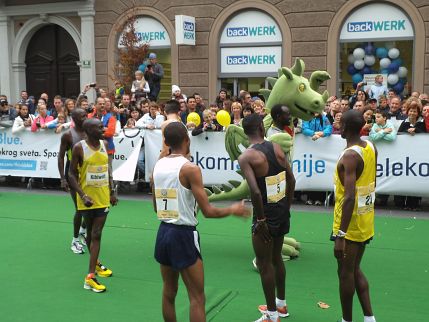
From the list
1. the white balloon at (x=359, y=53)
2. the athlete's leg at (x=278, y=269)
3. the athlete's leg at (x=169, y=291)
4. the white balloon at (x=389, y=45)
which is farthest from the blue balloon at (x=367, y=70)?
the athlete's leg at (x=169, y=291)

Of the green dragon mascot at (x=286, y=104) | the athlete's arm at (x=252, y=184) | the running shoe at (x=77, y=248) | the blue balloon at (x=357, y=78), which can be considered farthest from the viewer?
the blue balloon at (x=357, y=78)

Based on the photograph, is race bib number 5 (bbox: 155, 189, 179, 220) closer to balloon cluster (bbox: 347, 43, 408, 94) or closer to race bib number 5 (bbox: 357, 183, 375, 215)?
race bib number 5 (bbox: 357, 183, 375, 215)

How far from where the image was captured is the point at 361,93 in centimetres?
1289

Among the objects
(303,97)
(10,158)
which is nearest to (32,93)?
(10,158)

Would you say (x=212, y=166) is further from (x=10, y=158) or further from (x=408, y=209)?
(x=10, y=158)

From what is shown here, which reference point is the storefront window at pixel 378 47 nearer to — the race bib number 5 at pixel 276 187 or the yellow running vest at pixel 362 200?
the race bib number 5 at pixel 276 187

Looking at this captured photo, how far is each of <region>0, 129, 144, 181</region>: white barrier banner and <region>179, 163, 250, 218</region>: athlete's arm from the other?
307 inches

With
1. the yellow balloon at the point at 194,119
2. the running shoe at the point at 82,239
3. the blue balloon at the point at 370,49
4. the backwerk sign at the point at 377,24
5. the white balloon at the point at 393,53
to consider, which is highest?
the backwerk sign at the point at 377,24

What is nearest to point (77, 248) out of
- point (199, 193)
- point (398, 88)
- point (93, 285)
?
point (93, 285)

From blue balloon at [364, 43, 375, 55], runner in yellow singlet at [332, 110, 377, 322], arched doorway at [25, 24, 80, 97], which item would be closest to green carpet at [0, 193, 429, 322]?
runner in yellow singlet at [332, 110, 377, 322]

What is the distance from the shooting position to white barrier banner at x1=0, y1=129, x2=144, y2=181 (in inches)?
484

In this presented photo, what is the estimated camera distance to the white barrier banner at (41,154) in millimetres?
12281

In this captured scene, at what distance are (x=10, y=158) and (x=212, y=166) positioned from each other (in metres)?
4.77

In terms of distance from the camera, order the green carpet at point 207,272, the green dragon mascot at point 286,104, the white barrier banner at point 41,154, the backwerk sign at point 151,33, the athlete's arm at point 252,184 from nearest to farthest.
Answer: the athlete's arm at point 252,184 → the green carpet at point 207,272 → the green dragon mascot at point 286,104 → the white barrier banner at point 41,154 → the backwerk sign at point 151,33
